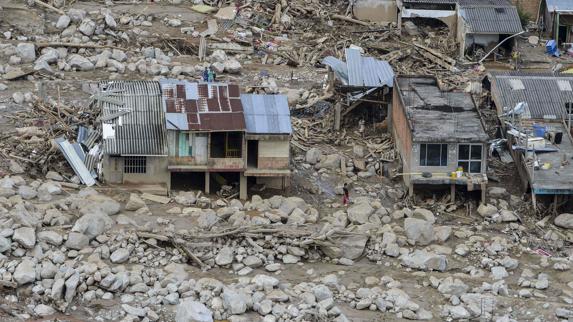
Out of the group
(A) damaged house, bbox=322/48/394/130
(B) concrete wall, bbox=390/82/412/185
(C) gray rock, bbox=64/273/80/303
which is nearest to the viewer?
(C) gray rock, bbox=64/273/80/303

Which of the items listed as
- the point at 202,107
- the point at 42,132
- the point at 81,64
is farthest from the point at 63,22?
the point at 202,107

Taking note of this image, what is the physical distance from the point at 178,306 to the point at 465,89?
18.6 metres

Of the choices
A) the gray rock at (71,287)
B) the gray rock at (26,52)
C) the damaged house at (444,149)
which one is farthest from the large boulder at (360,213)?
the gray rock at (26,52)

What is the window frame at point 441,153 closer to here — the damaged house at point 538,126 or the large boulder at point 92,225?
the damaged house at point 538,126

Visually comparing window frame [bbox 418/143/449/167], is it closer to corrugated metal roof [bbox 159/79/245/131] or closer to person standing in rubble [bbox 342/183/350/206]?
person standing in rubble [bbox 342/183/350/206]

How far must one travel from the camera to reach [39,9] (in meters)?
54.7

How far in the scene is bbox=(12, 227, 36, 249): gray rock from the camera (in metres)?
36.5

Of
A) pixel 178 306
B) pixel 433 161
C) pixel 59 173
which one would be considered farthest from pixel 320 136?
pixel 178 306

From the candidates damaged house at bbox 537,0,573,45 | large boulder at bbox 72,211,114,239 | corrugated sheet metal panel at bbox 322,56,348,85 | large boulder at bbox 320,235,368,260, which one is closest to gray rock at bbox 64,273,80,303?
large boulder at bbox 72,211,114,239

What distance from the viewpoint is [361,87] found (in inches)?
1869

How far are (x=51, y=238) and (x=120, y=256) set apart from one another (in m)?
1.80

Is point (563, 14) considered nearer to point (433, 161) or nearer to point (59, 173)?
point (433, 161)

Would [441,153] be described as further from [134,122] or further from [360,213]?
[134,122]

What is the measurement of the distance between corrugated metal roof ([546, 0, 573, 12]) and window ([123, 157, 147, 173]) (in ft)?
68.6
